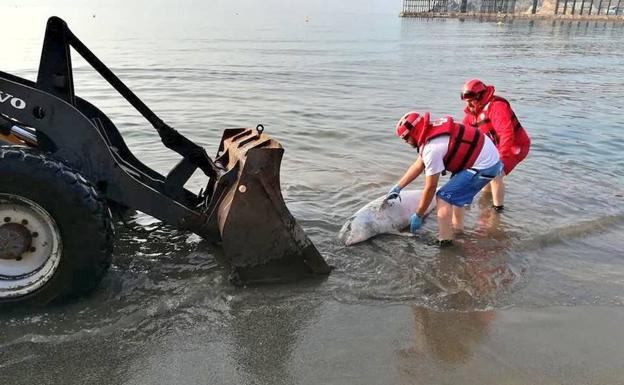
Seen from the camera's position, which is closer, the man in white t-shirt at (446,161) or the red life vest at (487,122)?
the man in white t-shirt at (446,161)

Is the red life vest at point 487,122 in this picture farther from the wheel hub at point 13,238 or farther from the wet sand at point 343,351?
the wheel hub at point 13,238

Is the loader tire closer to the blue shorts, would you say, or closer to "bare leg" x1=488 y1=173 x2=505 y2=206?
the blue shorts

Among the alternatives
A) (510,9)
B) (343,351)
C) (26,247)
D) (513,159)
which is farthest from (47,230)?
(510,9)

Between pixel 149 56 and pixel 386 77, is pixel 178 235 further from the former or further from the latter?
pixel 149 56

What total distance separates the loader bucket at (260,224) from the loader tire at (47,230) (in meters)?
0.83

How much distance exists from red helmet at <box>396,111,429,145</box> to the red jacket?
1950mm

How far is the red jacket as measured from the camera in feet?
21.9

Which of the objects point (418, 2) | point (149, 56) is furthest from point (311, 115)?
point (418, 2)

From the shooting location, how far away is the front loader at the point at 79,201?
135 inches

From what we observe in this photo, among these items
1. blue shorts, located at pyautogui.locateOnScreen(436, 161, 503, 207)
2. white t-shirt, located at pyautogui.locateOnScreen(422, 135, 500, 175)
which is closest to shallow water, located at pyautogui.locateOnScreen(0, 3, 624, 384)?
blue shorts, located at pyautogui.locateOnScreen(436, 161, 503, 207)

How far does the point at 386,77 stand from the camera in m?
20.9

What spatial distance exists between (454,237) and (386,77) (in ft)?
52.5

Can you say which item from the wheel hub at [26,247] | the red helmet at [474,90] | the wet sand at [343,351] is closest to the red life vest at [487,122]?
the red helmet at [474,90]

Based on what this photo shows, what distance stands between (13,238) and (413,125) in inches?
132
